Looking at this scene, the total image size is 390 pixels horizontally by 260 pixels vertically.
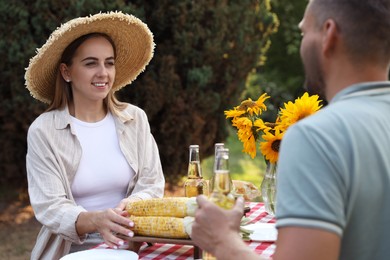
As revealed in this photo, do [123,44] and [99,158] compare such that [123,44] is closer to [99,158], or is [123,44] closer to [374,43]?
[99,158]

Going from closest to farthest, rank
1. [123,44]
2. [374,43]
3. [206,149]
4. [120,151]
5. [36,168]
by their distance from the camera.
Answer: [374,43] < [36,168] < [120,151] < [123,44] < [206,149]

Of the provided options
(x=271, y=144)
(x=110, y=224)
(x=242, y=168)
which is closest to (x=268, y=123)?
(x=271, y=144)

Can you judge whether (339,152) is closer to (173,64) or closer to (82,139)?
(82,139)

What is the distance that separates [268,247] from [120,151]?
116 centimetres

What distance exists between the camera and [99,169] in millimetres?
3232

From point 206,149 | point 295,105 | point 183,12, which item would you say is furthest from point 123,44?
point 206,149

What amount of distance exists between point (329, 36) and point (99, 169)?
77.1 inches

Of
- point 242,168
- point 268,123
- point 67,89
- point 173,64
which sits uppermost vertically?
point 173,64

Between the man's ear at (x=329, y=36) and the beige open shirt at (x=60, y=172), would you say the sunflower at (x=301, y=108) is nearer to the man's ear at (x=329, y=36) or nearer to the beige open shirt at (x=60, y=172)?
the beige open shirt at (x=60, y=172)

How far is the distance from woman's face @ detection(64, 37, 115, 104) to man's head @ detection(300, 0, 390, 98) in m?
1.95

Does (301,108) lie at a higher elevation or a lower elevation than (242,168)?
higher

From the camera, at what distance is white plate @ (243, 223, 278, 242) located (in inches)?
101

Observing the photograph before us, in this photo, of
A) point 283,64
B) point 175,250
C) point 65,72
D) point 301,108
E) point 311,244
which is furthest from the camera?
point 283,64

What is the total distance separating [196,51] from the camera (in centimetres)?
646
